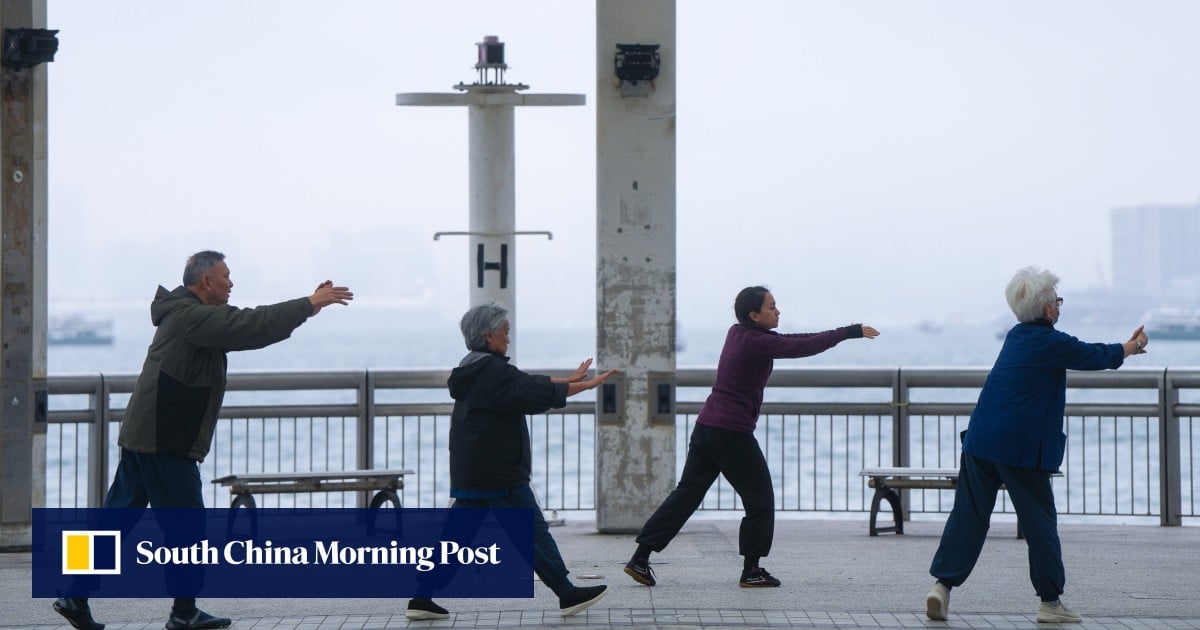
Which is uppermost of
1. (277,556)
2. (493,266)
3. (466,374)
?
(493,266)

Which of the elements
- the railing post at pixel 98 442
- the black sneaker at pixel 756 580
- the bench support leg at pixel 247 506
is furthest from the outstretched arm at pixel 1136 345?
the railing post at pixel 98 442

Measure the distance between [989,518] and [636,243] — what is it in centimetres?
392

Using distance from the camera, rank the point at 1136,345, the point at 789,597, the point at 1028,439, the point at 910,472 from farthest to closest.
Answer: the point at 910,472
the point at 789,597
the point at 1028,439
the point at 1136,345

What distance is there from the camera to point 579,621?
24.8 feet

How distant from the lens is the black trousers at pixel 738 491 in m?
8.63

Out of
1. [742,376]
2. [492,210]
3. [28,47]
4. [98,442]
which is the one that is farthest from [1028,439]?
[98,442]

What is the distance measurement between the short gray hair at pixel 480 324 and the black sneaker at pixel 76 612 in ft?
7.33

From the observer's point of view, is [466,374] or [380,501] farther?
[380,501]

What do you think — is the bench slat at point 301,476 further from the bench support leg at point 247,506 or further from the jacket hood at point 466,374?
the jacket hood at point 466,374

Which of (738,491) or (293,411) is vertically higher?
(293,411)

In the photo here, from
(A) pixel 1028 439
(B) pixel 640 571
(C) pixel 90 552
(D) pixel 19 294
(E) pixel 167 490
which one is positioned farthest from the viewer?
(D) pixel 19 294

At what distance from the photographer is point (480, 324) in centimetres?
751

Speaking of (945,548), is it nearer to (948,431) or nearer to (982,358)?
(948,431)

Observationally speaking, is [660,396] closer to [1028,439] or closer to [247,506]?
[247,506]
